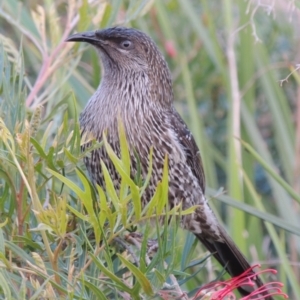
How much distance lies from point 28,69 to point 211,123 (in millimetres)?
930

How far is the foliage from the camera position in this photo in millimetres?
1255

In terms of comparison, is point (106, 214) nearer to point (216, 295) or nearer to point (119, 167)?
point (119, 167)

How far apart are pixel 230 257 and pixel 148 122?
0.58 m

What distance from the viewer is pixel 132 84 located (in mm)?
2443

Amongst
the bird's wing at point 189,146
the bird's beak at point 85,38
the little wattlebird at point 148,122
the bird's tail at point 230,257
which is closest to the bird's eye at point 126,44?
the little wattlebird at point 148,122

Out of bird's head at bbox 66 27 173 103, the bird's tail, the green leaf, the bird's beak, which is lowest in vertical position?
the bird's tail

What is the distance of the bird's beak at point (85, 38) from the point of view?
6.55 feet

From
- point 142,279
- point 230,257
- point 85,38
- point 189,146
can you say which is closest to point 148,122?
point 189,146

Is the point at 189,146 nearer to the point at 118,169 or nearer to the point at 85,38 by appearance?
the point at 85,38

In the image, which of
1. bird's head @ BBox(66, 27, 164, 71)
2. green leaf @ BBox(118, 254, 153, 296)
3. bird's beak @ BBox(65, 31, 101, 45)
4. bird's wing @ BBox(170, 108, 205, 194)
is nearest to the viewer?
green leaf @ BBox(118, 254, 153, 296)

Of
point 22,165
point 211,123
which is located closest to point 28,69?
point 211,123

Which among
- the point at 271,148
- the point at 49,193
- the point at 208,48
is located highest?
the point at 208,48

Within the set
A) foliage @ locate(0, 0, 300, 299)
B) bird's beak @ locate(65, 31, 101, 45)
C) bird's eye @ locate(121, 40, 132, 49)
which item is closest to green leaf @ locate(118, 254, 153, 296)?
foliage @ locate(0, 0, 300, 299)

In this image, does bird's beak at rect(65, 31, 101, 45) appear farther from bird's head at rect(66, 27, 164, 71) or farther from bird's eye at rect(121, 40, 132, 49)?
bird's eye at rect(121, 40, 132, 49)
